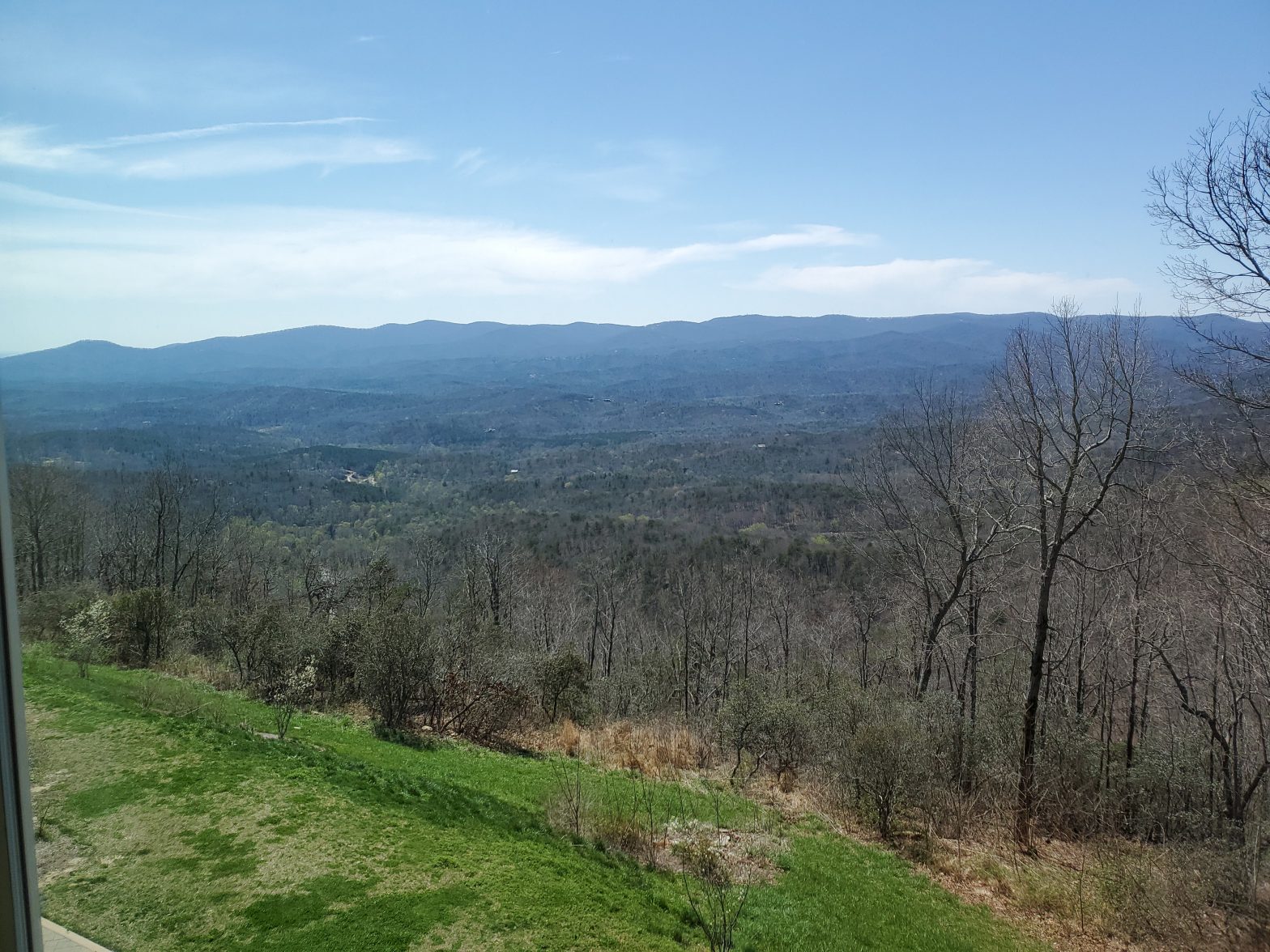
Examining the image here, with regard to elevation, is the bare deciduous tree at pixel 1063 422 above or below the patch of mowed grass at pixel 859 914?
above

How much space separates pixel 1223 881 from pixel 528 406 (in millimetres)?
144679

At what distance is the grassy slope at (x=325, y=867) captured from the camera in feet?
11.0

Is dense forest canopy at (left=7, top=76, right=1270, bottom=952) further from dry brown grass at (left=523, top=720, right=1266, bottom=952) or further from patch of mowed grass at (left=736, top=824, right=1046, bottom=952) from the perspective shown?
patch of mowed grass at (left=736, top=824, right=1046, bottom=952)

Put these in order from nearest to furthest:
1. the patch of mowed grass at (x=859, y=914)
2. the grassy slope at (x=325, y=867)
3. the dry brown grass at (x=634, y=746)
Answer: the grassy slope at (x=325, y=867) < the patch of mowed grass at (x=859, y=914) < the dry brown grass at (x=634, y=746)

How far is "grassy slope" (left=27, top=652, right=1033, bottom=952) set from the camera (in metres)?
3.35

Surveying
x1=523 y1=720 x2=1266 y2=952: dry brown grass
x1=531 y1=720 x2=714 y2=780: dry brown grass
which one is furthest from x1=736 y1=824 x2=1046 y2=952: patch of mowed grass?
x1=531 y1=720 x2=714 y2=780: dry brown grass

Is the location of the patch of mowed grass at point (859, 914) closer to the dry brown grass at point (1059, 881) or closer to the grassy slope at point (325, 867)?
the grassy slope at point (325, 867)

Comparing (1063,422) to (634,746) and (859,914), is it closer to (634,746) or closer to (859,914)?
(859,914)

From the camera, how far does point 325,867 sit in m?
4.36

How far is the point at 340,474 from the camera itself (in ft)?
233

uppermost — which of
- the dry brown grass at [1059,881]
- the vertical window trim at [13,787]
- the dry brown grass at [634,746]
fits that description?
the vertical window trim at [13,787]

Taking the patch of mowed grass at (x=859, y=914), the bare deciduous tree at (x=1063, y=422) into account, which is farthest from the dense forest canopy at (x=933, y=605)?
the patch of mowed grass at (x=859, y=914)

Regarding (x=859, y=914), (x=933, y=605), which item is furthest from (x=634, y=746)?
(x=933, y=605)

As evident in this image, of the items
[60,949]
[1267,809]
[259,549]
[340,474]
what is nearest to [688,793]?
[1267,809]
